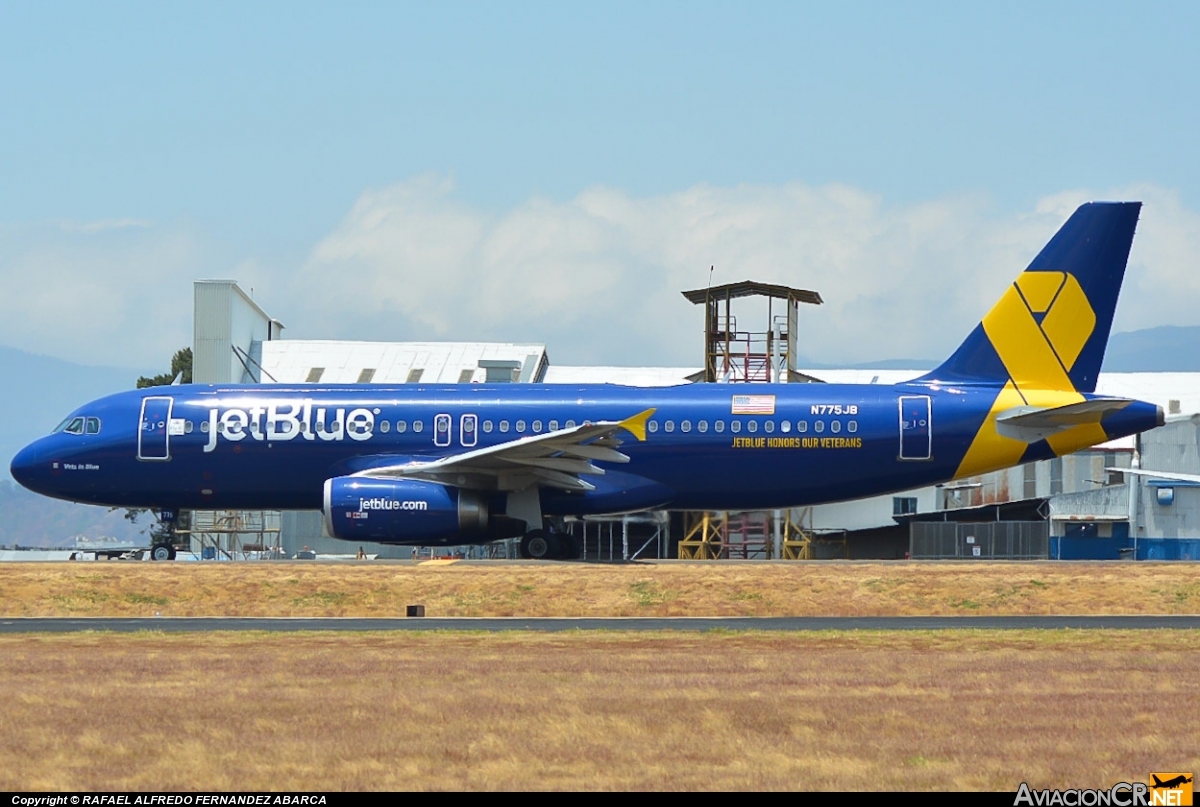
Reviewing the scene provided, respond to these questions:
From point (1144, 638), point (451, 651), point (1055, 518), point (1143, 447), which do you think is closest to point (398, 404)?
point (451, 651)

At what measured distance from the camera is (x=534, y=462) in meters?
30.2

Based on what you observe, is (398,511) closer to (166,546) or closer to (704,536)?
(166,546)

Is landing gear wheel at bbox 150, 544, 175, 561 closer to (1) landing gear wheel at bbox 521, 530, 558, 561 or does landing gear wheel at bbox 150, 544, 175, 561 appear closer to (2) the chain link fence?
(1) landing gear wheel at bbox 521, 530, 558, 561

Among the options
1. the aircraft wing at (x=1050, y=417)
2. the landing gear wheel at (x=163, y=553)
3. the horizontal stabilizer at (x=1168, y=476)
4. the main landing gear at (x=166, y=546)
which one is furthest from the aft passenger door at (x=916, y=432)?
the horizontal stabilizer at (x=1168, y=476)

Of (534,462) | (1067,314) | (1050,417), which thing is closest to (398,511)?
(534,462)

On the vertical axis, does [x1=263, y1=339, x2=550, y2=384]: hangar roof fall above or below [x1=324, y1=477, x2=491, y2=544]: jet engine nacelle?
above

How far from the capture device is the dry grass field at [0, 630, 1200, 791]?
35.1 feet

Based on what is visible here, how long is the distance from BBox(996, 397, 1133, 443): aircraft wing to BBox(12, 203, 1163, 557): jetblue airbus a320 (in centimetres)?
4

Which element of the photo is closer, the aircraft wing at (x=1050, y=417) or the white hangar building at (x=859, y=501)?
the aircraft wing at (x=1050, y=417)

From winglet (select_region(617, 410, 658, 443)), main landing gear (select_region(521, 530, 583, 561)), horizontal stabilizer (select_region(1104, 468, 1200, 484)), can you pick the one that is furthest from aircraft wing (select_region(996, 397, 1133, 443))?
horizontal stabilizer (select_region(1104, 468, 1200, 484))

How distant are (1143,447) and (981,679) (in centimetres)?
4369

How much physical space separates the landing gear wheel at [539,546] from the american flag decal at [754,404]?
476 cm

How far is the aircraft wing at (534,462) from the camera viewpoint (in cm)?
2947

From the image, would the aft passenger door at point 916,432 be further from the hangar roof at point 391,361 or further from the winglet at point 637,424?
the hangar roof at point 391,361
